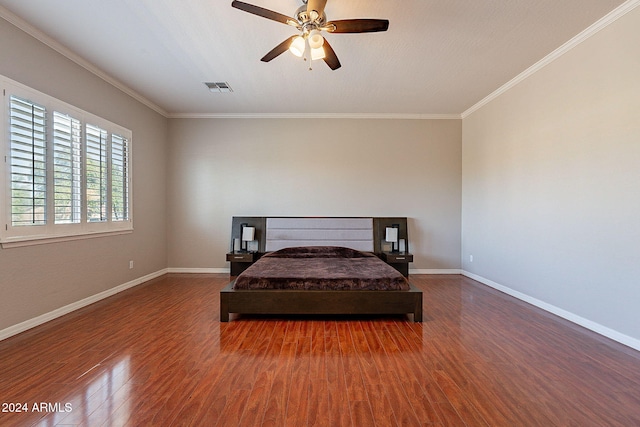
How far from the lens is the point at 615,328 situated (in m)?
2.71

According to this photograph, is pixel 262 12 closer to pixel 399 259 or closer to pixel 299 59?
pixel 299 59

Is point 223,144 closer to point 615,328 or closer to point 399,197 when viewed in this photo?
point 399,197

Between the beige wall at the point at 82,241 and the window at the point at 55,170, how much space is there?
0.16 m

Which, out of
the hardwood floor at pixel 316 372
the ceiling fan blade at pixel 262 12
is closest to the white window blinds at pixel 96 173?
the hardwood floor at pixel 316 372

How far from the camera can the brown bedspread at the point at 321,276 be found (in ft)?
10.7

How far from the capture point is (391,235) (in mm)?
5262

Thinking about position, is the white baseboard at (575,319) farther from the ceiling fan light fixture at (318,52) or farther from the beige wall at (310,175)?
the ceiling fan light fixture at (318,52)

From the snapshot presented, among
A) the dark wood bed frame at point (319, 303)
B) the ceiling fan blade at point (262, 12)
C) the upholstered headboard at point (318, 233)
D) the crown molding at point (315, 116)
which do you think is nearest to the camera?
the ceiling fan blade at point (262, 12)

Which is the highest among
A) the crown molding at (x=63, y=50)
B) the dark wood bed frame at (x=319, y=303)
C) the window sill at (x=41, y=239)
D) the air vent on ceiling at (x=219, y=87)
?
the air vent on ceiling at (x=219, y=87)

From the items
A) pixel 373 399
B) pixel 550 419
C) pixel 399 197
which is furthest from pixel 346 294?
pixel 399 197

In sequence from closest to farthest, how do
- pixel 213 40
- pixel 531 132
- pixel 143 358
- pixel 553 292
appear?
1. pixel 143 358
2. pixel 213 40
3. pixel 553 292
4. pixel 531 132

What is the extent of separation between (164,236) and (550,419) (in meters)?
5.86

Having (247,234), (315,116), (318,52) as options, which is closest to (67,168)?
(247,234)

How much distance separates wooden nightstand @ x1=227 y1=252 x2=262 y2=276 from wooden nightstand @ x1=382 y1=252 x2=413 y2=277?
2322mm
